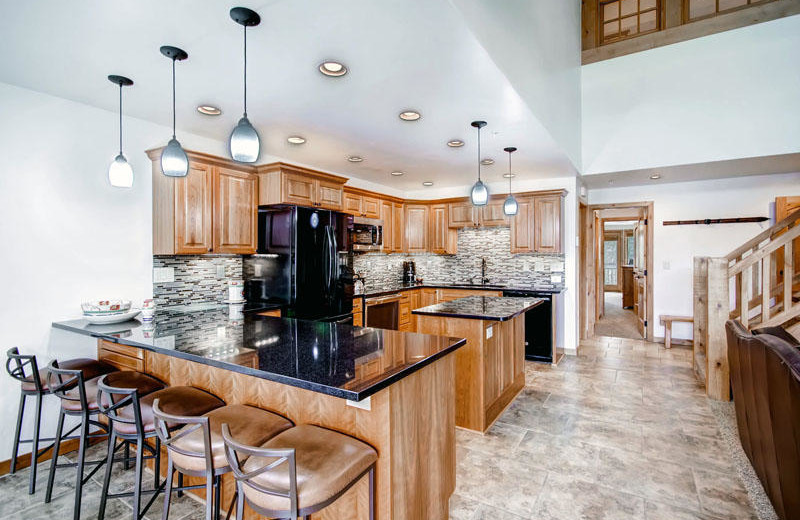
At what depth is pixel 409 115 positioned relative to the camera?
307cm

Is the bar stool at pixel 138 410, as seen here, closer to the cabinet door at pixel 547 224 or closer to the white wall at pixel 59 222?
the white wall at pixel 59 222

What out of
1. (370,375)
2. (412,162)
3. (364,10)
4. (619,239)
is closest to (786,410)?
(370,375)

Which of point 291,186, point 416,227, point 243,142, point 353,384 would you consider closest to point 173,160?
point 243,142

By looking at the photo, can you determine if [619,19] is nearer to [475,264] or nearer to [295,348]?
[475,264]

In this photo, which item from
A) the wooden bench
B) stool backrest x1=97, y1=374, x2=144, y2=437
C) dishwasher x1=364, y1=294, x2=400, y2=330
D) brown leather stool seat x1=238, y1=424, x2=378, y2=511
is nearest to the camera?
brown leather stool seat x1=238, y1=424, x2=378, y2=511

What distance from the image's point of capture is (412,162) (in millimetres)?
4656

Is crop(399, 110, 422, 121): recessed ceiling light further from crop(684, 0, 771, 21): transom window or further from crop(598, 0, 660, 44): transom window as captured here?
crop(684, 0, 771, 21): transom window

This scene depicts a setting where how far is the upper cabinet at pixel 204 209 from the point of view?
3.23 meters

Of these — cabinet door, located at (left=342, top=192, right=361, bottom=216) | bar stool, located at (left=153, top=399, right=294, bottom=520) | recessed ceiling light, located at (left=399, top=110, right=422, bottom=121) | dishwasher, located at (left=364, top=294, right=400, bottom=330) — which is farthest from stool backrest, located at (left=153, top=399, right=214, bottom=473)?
cabinet door, located at (left=342, top=192, right=361, bottom=216)

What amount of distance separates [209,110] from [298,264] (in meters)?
1.55

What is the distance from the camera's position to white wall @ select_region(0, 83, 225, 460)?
256 centimetres

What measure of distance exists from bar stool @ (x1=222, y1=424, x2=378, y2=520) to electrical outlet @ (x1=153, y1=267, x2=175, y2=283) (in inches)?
98.5

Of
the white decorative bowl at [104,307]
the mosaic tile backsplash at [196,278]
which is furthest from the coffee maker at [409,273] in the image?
the white decorative bowl at [104,307]

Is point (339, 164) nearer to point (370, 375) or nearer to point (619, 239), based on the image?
point (370, 375)
